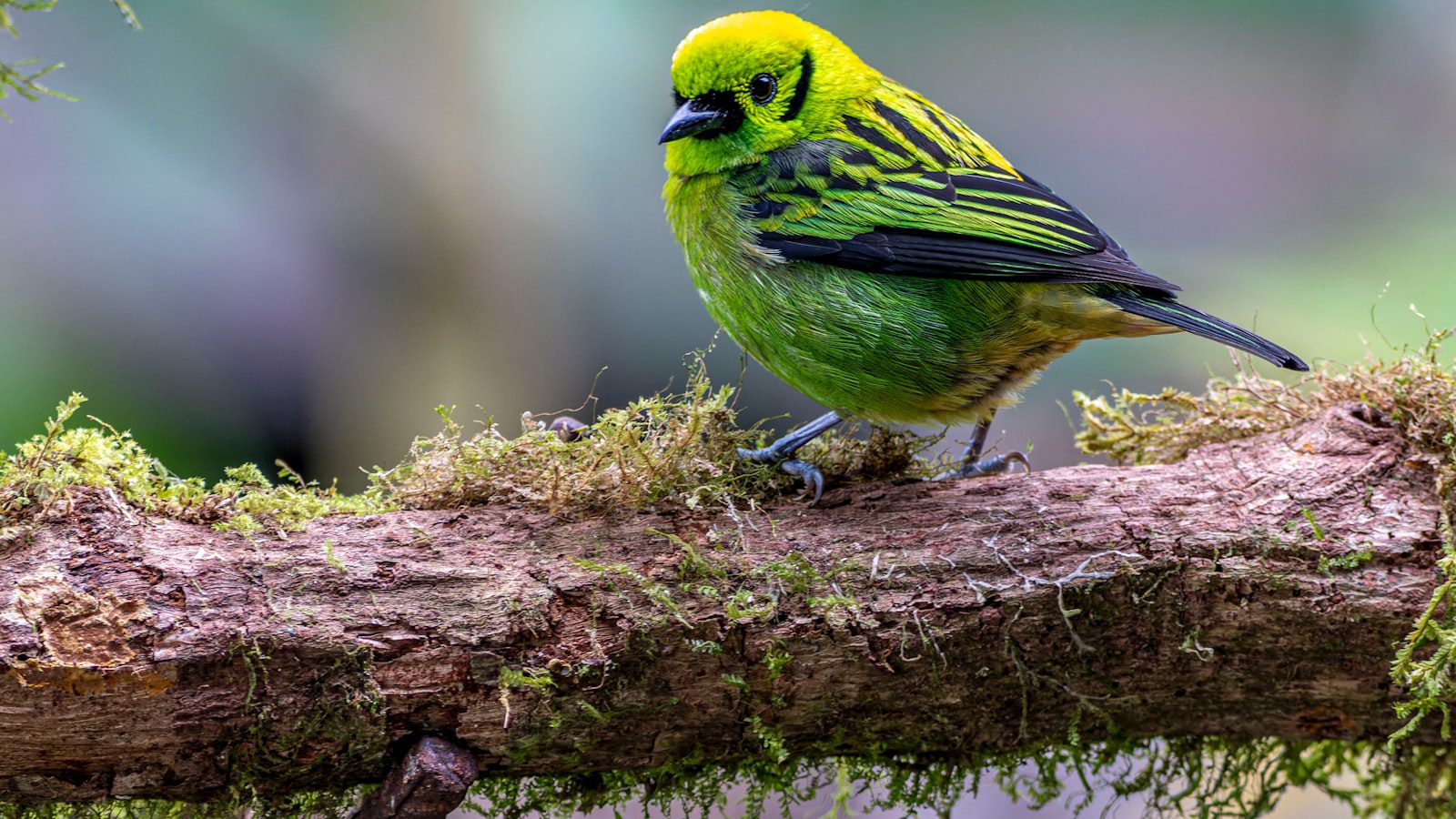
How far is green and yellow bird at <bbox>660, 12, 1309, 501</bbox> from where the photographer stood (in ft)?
8.04

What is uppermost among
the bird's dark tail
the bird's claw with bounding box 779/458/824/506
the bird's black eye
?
the bird's black eye

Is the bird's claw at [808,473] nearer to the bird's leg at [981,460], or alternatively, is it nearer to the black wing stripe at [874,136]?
the bird's leg at [981,460]

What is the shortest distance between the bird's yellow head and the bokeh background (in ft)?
9.83

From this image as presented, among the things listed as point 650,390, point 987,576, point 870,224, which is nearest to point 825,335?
point 870,224

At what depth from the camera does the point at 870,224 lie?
2570mm

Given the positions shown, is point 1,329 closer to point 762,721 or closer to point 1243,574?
point 762,721

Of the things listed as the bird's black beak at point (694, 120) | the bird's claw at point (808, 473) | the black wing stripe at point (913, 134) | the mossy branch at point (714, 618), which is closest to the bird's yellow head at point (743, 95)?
the bird's black beak at point (694, 120)

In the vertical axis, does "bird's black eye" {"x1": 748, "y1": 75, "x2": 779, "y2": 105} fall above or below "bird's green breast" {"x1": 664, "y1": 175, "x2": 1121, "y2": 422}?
above

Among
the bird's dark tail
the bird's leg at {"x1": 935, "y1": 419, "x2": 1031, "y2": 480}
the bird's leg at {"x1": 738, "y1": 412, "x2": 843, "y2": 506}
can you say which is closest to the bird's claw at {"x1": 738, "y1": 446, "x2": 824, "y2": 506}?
the bird's leg at {"x1": 738, "y1": 412, "x2": 843, "y2": 506}

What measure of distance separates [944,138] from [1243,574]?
138 cm

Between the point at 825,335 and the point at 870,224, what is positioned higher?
the point at 870,224

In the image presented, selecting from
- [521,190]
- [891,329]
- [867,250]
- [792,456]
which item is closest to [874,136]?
[867,250]

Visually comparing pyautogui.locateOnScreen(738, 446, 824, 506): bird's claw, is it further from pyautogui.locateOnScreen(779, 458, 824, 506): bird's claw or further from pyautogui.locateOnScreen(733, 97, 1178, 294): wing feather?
pyautogui.locateOnScreen(733, 97, 1178, 294): wing feather

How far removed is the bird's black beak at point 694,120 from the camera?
266 centimetres
